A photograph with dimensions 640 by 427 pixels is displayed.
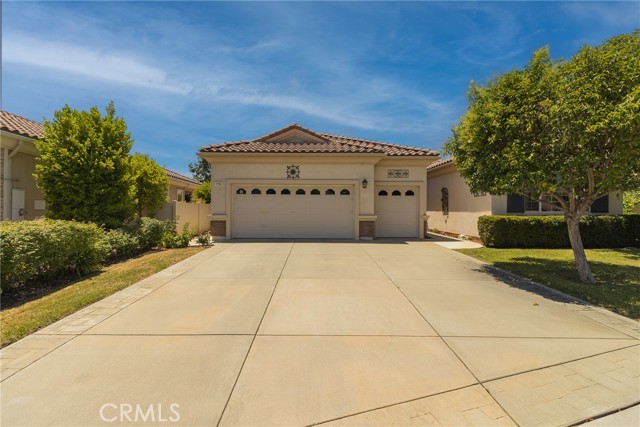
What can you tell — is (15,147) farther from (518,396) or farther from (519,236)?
(519,236)

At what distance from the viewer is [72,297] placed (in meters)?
5.59

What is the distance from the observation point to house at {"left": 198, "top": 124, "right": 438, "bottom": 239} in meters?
14.1

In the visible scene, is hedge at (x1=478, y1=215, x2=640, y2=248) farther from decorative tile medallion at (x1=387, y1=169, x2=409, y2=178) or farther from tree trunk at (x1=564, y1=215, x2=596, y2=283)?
tree trunk at (x1=564, y1=215, x2=596, y2=283)

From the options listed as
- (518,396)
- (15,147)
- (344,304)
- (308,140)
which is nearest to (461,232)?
(308,140)

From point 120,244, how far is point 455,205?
49.4 ft

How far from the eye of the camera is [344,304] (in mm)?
5316

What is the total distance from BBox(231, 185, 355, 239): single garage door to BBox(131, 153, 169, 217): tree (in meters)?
3.21

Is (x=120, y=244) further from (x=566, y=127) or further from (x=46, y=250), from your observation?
(x=566, y=127)

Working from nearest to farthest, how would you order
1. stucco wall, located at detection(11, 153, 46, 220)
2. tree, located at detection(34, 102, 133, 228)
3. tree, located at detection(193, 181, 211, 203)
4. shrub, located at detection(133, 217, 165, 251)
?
tree, located at detection(34, 102, 133, 228) → stucco wall, located at detection(11, 153, 46, 220) → shrub, located at detection(133, 217, 165, 251) → tree, located at detection(193, 181, 211, 203)

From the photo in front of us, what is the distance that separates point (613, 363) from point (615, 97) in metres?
5.34

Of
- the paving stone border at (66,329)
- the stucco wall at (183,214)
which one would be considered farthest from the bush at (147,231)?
the paving stone border at (66,329)

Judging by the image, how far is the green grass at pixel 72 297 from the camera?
4250 mm

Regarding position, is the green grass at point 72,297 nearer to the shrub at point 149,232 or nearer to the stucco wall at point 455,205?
the shrub at point 149,232

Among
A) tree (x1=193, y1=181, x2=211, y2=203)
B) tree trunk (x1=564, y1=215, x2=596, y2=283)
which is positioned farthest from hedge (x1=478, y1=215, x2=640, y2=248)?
tree (x1=193, y1=181, x2=211, y2=203)
